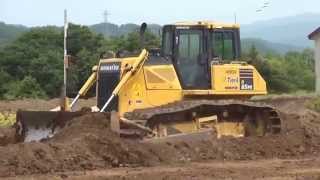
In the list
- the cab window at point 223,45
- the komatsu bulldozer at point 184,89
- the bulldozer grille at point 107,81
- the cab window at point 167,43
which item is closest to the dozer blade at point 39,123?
the komatsu bulldozer at point 184,89

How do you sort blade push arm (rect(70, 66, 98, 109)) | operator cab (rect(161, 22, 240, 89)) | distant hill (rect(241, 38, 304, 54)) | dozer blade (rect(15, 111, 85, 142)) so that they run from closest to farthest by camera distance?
dozer blade (rect(15, 111, 85, 142)), operator cab (rect(161, 22, 240, 89)), blade push arm (rect(70, 66, 98, 109)), distant hill (rect(241, 38, 304, 54))

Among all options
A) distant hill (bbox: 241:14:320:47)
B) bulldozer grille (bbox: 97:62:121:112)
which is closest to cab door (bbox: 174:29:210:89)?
bulldozer grille (bbox: 97:62:121:112)

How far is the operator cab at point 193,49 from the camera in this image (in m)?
16.0

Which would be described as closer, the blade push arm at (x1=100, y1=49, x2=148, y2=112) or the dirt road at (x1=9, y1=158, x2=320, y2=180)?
the dirt road at (x1=9, y1=158, x2=320, y2=180)

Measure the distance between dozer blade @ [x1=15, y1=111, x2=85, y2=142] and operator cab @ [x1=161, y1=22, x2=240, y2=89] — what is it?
2762 millimetres

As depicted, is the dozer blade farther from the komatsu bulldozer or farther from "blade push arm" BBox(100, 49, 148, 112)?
"blade push arm" BBox(100, 49, 148, 112)

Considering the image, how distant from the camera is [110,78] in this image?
15.8 metres

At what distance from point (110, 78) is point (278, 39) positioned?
95.0m

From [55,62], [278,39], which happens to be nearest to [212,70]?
[55,62]

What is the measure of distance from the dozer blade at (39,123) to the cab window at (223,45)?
144 inches

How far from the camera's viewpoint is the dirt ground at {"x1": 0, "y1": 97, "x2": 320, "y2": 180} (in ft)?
38.8

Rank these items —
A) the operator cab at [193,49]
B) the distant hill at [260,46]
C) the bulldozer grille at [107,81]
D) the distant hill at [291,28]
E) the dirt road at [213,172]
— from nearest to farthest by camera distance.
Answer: the dirt road at [213,172] → the bulldozer grille at [107,81] → the operator cab at [193,49] → the distant hill at [260,46] → the distant hill at [291,28]

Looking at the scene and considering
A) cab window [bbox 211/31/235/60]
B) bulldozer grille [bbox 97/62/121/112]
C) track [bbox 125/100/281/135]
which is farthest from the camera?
cab window [bbox 211/31/235/60]

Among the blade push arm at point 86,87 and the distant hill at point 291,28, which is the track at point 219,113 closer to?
the blade push arm at point 86,87
